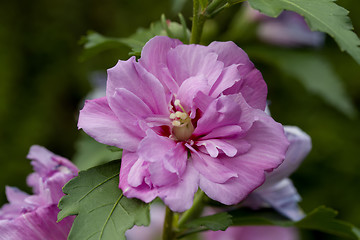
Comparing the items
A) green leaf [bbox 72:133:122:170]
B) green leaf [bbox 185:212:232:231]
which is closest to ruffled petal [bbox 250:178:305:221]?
green leaf [bbox 185:212:232:231]

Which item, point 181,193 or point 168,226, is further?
point 168,226

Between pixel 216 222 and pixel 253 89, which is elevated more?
pixel 253 89

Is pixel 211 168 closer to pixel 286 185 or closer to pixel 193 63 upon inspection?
pixel 193 63

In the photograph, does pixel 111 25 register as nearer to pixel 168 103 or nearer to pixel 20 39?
pixel 20 39

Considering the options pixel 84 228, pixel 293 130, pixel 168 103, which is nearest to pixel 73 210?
pixel 84 228

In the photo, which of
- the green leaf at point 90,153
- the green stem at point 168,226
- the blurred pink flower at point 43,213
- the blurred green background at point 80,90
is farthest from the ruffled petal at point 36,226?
the blurred green background at point 80,90

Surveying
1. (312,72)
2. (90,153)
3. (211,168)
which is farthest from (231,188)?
(312,72)

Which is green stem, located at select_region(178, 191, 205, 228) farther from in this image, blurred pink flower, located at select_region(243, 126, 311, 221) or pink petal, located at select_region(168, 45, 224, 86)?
pink petal, located at select_region(168, 45, 224, 86)
